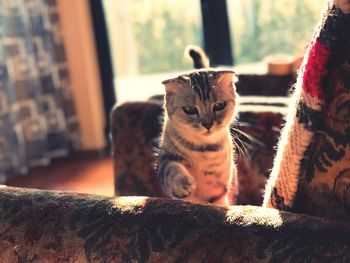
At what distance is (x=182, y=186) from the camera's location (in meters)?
0.97

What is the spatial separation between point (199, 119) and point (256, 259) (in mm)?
546

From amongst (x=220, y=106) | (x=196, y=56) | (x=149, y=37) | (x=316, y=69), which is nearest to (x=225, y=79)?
(x=220, y=106)

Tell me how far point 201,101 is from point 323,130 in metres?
0.44

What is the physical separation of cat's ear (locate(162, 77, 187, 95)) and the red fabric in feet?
1.36

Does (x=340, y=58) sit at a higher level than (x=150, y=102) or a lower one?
higher

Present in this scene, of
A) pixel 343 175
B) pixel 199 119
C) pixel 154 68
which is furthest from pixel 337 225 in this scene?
pixel 154 68

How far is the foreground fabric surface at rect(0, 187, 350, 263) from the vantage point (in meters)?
0.52

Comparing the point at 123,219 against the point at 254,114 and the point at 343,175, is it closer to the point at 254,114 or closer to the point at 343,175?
the point at 343,175

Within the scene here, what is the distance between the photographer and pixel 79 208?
65 cm

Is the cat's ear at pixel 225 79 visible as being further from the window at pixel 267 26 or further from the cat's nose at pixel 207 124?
the window at pixel 267 26

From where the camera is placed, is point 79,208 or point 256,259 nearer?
point 256,259

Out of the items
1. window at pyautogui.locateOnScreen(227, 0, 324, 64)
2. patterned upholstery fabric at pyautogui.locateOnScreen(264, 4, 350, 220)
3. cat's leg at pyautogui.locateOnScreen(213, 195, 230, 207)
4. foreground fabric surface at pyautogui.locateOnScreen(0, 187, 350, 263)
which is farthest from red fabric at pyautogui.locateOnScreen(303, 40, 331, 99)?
window at pyautogui.locateOnScreen(227, 0, 324, 64)

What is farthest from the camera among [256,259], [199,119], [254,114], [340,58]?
[254,114]

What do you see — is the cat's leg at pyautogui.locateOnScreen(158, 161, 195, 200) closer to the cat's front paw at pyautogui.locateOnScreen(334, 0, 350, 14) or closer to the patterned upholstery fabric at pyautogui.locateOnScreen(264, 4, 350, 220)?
the patterned upholstery fabric at pyautogui.locateOnScreen(264, 4, 350, 220)
